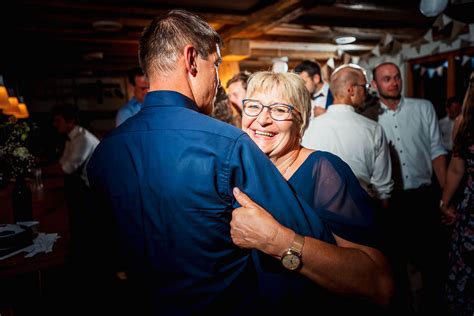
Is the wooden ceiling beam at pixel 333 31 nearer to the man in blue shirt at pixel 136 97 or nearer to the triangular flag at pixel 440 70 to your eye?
the triangular flag at pixel 440 70

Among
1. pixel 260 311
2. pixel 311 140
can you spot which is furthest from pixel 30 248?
pixel 311 140

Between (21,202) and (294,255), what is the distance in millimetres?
2497

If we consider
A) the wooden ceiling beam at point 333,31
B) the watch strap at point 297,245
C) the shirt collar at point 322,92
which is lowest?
the watch strap at point 297,245

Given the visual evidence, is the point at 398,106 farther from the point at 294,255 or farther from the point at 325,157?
the point at 294,255

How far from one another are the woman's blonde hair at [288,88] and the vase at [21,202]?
2.08 m

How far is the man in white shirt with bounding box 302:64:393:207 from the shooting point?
2.70m

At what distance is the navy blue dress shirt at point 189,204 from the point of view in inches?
41.1

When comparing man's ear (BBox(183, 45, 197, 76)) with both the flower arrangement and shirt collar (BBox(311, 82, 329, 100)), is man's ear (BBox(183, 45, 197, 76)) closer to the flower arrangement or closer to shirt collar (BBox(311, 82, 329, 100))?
the flower arrangement

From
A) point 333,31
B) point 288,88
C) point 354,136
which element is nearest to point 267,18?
point 333,31

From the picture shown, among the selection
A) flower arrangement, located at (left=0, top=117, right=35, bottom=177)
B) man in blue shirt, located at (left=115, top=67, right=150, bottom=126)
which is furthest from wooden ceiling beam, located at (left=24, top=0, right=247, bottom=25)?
flower arrangement, located at (left=0, top=117, right=35, bottom=177)

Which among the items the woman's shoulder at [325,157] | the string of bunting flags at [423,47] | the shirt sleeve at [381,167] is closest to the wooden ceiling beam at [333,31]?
the string of bunting flags at [423,47]

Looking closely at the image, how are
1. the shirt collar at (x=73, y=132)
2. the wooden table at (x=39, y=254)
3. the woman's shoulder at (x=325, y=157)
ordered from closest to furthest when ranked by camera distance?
Result: the woman's shoulder at (x=325, y=157), the wooden table at (x=39, y=254), the shirt collar at (x=73, y=132)

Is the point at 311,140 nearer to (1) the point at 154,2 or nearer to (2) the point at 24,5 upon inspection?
(1) the point at 154,2

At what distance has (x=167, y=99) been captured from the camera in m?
1.14
